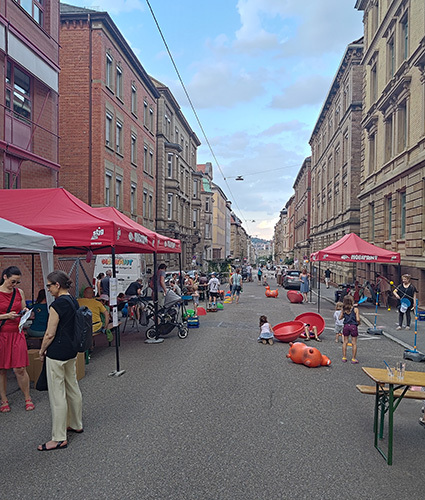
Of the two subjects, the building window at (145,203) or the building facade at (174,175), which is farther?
the building facade at (174,175)

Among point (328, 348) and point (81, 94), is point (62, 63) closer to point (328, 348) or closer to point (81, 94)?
point (81, 94)

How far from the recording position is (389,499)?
377cm

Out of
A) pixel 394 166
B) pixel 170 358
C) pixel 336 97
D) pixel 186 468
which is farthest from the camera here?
pixel 336 97

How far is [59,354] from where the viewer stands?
16.0ft

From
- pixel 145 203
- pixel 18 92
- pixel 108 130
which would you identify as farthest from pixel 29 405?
pixel 145 203

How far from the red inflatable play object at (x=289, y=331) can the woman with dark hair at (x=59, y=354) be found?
7.10 m

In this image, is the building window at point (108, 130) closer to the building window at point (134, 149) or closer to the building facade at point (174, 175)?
the building window at point (134, 149)

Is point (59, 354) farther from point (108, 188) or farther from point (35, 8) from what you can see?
point (108, 188)

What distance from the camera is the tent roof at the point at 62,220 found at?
8.66 m

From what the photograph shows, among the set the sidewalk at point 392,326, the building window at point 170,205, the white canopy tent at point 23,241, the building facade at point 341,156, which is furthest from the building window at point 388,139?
the building window at point 170,205

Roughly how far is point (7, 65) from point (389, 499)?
15.5m

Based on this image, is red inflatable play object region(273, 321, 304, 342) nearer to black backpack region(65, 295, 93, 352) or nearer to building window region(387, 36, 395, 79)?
black backpack region(65, 295, 93, 352)

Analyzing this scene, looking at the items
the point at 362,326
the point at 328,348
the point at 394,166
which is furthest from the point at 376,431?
the point at 394,166

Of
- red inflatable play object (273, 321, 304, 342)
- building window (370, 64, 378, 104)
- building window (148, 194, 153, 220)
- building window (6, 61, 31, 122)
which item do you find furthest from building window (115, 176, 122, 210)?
red inflatable play object (273, 321, 304, 342)
